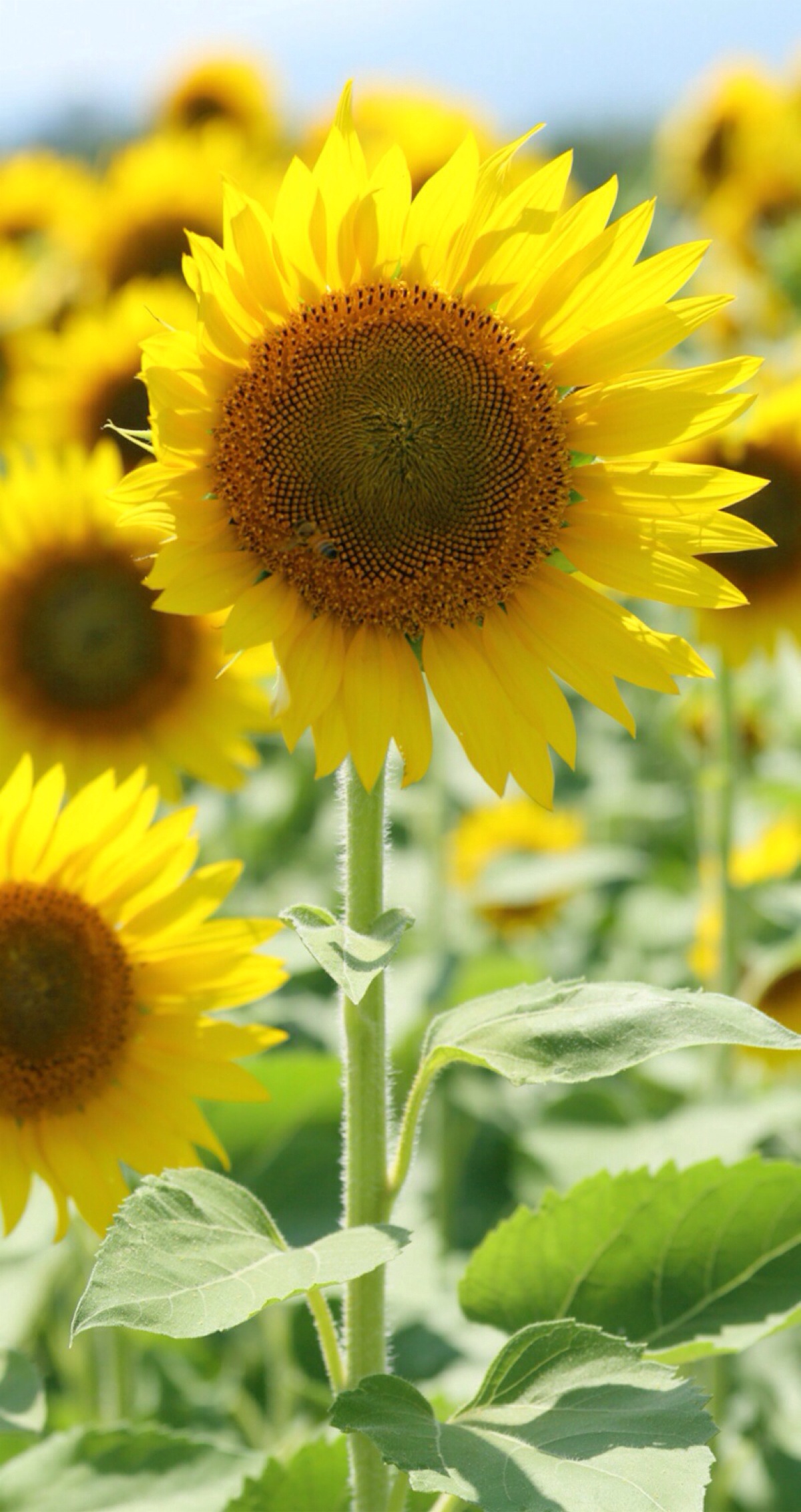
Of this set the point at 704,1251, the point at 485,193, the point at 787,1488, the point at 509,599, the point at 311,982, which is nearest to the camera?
the point at 485,193

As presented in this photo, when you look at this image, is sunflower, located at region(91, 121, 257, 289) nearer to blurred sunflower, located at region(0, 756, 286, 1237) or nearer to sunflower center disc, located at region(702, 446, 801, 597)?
sunflower center disc, located at region(702, 446, 801, 597)

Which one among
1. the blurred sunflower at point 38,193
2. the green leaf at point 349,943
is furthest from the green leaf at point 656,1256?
the blurred sunflower at point 38,193

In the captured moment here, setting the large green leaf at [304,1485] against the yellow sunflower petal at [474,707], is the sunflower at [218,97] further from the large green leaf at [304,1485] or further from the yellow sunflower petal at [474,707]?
the large green leaf at [304,1485]

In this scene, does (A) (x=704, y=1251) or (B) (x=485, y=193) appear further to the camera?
(A) (x=704, y=1251)

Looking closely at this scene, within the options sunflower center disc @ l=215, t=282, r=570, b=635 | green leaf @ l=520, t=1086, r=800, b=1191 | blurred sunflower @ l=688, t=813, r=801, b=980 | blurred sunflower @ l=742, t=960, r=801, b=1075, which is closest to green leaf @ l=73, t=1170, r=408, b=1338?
sunflower center disc @ l=215, t=282, r=570, b=635

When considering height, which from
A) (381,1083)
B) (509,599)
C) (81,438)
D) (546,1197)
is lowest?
(546,1197)

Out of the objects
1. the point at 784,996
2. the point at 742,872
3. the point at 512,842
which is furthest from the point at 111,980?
the point at 512,842

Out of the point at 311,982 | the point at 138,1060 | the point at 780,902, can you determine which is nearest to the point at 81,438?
the point at 311,982

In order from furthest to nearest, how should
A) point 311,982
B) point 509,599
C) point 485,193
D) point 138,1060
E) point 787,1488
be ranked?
point 311,982 < point 787,1488 < point 138,1060 < point 509,599 < point 485,193

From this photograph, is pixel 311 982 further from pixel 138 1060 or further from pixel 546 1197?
pixel 546 1197
